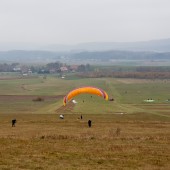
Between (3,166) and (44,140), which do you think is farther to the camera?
(44,140)

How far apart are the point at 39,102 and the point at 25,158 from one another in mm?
55489

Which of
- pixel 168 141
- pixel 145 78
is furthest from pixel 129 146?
pixel 145 78

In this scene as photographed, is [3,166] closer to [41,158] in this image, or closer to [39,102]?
[41,158]

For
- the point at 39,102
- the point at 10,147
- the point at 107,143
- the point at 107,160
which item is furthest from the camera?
the point at 39,102

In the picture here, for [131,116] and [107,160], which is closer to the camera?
[107,160]

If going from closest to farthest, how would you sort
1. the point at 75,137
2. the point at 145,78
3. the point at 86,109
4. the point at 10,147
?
the point at 10,147 < the point at 75,137 < the point at 86,109 < the point at 145,78

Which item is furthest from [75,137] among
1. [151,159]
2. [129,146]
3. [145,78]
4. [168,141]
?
[145,78]

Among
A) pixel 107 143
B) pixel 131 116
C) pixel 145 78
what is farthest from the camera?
pixel 145 78

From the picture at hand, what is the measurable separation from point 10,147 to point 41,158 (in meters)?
3.49

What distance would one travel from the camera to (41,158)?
58.9 ft

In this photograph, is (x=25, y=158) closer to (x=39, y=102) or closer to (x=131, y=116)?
(x=131, y=116)

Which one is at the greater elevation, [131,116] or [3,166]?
[3,166]

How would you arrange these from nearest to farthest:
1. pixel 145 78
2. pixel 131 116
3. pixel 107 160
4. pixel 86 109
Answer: pixel 107 160
pixel 131 116
pixel 86 109
pixel 145 78

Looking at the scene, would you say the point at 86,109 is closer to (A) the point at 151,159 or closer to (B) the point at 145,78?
(A) the point at 151,159
